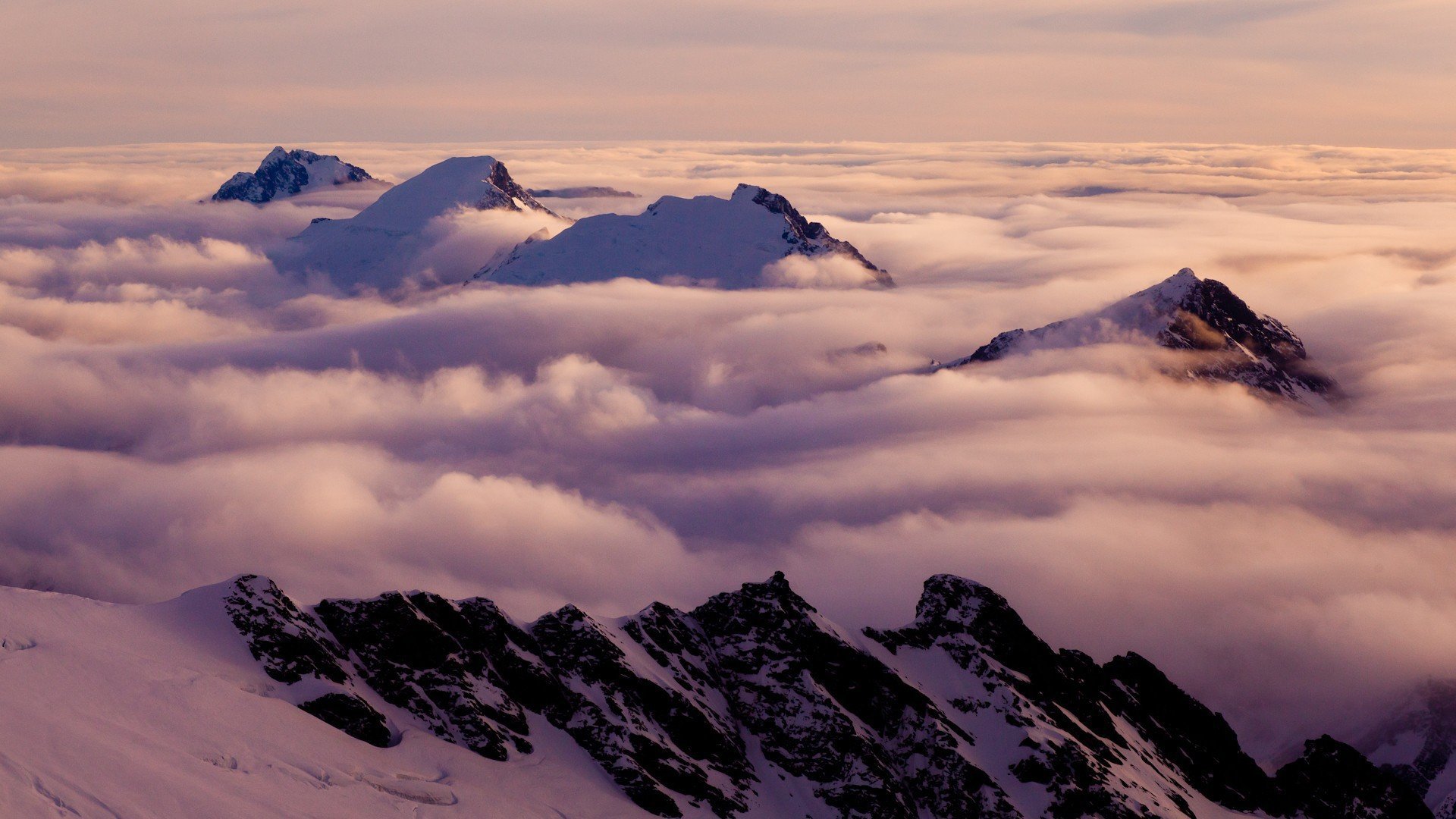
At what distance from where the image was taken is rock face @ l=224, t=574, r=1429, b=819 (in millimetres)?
116562

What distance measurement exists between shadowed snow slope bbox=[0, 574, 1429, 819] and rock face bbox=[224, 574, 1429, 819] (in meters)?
0.27

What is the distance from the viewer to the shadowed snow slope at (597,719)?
98562 millimetres

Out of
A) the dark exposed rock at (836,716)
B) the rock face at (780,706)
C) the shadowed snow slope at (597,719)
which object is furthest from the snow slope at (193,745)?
the dark exposed rock at (836,716)

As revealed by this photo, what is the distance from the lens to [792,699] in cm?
13162

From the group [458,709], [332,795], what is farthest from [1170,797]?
[332,795]

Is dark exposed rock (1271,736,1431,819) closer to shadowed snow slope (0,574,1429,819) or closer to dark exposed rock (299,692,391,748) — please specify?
shadowed snow slope (0,574,1429,819)

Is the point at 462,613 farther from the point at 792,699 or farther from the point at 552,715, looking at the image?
the point at 792,699

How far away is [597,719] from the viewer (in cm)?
12100

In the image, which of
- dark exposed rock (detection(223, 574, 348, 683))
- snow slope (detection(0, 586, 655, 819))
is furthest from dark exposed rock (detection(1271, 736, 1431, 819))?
dark exposed rock (detection(223, 574, 348, 683))

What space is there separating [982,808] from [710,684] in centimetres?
3155

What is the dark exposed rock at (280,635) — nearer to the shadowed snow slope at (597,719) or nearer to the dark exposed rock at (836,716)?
the shadowed snow slope at (597,719)

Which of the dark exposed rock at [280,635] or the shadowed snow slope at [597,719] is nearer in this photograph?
the shadowed snow slope at [597,719]

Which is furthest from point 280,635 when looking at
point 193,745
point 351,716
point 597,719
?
point 597,719

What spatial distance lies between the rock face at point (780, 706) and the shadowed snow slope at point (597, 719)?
0.27 meters
